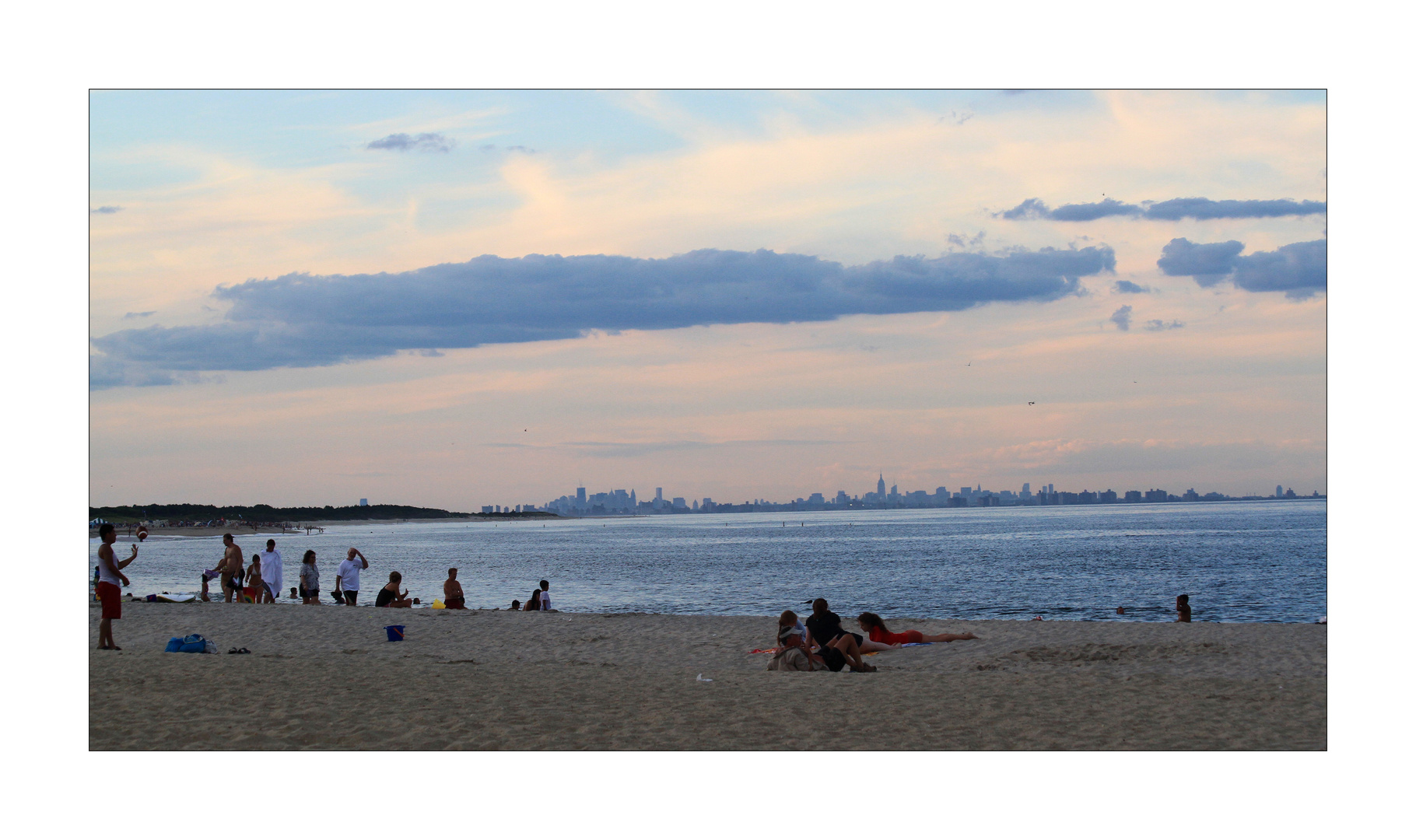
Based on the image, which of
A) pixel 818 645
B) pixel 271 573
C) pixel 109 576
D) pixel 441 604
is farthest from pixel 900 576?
pixel 109 576

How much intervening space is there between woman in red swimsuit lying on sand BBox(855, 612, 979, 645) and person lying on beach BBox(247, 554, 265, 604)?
13.3 m

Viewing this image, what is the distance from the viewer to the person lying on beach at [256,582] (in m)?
21.4

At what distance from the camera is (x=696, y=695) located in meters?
10.0

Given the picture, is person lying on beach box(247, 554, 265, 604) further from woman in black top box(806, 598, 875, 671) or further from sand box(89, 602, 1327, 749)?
woman in black top box(806, 598, 875, 671)

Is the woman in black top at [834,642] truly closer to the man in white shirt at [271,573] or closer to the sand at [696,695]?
the sand at [696,695]

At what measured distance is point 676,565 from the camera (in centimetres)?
6266

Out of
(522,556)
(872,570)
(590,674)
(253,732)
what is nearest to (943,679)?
(590,674)

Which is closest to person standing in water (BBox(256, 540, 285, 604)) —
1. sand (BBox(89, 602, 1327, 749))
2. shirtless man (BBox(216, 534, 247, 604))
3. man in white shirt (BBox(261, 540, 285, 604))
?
man in white shirt (BBox(261, 540, 285, 604))

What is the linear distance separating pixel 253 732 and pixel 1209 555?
62.8 metres

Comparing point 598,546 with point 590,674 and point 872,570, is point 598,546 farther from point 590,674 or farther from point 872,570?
point 590,674

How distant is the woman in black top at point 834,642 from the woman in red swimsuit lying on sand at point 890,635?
84.5 inches

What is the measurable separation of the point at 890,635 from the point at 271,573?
13.5 meters

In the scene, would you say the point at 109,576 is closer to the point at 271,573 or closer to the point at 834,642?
the point at 271,573

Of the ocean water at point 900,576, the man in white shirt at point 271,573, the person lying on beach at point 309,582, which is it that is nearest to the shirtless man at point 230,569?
the man in white shirt at point 271,573
